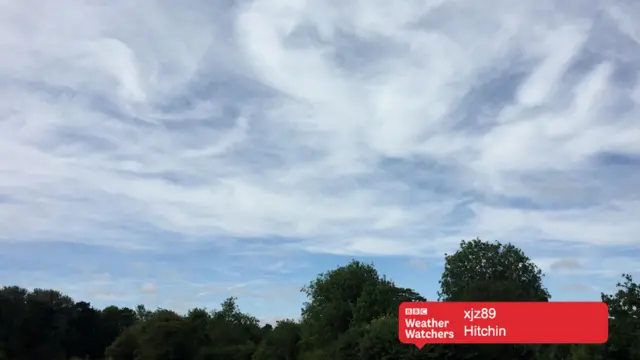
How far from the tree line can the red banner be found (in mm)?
9427

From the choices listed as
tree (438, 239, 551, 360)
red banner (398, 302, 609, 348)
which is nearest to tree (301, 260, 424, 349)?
tree (438, 239, 551, 360)

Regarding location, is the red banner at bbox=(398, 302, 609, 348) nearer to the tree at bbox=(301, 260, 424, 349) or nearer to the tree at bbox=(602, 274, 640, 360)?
the tree at bbox=(602, 274, 640, 360)

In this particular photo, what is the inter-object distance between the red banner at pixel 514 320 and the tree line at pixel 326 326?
943cm

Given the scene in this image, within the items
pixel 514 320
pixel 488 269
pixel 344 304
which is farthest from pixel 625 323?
pixel 488 269

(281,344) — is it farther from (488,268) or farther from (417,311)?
(417,311)

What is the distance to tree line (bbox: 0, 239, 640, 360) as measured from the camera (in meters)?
39.8

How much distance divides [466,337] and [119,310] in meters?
105

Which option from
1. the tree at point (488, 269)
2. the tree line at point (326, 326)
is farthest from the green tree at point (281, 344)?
the tree at point (488, 269)

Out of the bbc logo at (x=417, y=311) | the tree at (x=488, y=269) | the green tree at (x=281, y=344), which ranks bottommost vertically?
the green tree at (x=281, y=344)

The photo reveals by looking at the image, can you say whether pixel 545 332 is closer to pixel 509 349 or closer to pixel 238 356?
pixel 509 349

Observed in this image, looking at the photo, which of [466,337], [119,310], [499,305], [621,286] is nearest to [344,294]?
[621,286]

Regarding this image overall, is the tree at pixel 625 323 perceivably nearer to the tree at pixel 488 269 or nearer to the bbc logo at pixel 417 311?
the bbc logo at pixel 417 311

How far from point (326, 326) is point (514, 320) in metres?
33.2

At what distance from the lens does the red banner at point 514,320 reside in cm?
2448
